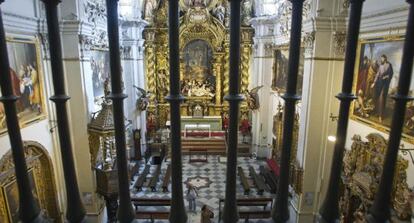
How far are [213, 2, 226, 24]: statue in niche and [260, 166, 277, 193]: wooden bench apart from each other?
864 cm

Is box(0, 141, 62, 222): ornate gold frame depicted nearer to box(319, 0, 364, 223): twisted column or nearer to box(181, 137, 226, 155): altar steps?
box(319, 0, 364, 223): twisted column

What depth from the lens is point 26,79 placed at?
268 inches


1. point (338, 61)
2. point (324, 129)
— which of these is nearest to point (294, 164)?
point (324, 129)

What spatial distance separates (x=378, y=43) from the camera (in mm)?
6617

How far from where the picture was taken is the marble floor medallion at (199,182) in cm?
1247

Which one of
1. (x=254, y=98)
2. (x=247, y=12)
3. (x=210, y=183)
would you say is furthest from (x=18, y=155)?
(x=247, y=12)

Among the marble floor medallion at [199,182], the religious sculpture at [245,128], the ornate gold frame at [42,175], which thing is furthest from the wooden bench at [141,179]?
the religious sculpture at [245,128]

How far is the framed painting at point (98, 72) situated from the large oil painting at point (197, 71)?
709 centimetres

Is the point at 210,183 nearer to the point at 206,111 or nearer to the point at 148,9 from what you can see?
the point at 206,111

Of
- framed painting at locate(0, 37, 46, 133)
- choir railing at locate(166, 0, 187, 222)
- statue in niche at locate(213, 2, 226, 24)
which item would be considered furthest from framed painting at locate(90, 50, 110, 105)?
choir railing at locate(166, 0, 187, 222)

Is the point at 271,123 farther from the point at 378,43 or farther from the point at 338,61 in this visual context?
the point at 378,43

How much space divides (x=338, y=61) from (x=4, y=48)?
8.04m

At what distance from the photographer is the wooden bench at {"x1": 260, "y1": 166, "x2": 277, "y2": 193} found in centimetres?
1196

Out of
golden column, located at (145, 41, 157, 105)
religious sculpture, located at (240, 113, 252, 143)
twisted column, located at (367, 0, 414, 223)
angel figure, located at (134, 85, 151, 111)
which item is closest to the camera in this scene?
twisted column, located at (367, 0, 414, 223)
